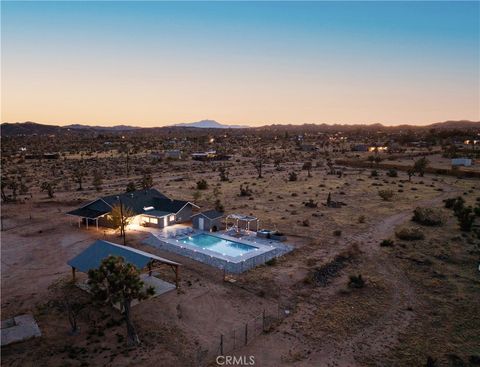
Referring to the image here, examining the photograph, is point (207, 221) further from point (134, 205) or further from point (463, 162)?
point (463, 162)

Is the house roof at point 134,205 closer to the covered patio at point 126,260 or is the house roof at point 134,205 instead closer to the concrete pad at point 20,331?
the covered patio at point 126,260

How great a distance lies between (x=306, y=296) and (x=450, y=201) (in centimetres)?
3188

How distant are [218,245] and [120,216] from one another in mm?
9039

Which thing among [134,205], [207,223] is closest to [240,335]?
[207,223]

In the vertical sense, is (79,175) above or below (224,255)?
above

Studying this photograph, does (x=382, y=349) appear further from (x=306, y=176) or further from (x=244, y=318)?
(x=306, y=176)

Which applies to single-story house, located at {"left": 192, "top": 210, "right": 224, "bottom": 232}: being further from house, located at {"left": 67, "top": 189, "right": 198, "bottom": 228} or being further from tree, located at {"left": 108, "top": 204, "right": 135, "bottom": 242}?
tree, located at {"left": 108, "top": 204, "right": 135, "bottom": 242}

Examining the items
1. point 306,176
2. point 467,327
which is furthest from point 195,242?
point 306,176

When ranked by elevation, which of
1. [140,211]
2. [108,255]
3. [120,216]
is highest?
[108,255]

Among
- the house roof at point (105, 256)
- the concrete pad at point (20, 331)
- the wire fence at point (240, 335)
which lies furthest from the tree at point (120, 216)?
→ the wire fence at point (240, 335)

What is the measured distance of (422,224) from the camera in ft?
127

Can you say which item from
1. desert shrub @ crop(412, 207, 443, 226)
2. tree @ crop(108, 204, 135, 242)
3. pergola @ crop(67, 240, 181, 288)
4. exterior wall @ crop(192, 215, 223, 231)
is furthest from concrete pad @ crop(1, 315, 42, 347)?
desert shrub @ crop(412, 207, 443, 226)

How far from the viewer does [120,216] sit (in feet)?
111

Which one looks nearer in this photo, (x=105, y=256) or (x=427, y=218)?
(x=105, y=256)
